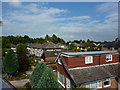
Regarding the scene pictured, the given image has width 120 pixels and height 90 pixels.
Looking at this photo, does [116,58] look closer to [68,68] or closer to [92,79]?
[92,79]

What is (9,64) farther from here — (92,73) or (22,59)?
(92,73)

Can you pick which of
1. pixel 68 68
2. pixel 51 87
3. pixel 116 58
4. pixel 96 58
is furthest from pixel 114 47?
pixel 51 87

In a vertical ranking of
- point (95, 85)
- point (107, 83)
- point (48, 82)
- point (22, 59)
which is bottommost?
point (107, 83)

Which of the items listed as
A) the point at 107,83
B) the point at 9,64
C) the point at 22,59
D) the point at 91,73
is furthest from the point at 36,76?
the point at 22,59

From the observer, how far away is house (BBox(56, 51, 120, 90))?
10840 millimetres

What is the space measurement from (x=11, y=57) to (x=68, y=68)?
11.6 meters

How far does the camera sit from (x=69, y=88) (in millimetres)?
11094

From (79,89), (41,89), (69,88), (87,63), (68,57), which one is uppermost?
(68,57)

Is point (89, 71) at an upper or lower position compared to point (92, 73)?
upper

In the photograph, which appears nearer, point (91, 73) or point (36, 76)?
point (36, 76)

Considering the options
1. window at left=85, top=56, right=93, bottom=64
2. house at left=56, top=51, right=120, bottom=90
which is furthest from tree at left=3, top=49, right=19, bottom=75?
window at left=85, top=56, right=93, bottom=64

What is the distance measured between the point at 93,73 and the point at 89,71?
48cm

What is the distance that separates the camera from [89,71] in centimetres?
1183

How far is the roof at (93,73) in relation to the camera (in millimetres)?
10648
